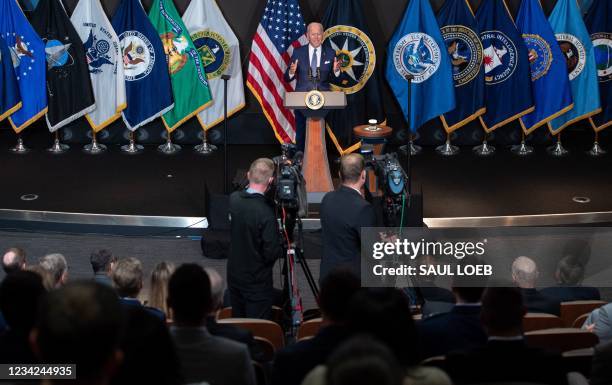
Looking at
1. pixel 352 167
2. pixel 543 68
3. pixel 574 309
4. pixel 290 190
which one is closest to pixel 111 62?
pixel 543 68

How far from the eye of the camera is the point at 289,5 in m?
10.7

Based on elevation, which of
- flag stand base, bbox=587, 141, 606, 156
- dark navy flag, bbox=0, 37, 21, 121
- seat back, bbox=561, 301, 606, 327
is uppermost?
dark navy flag, bbox=0, 37, 21, 121

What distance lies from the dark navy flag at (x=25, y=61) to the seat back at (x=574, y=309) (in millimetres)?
7078

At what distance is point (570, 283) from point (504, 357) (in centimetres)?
239

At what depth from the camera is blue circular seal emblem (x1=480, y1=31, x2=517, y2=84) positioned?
1092cm

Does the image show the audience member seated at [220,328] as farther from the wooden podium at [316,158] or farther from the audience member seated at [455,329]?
the wooden podium at [316,158]

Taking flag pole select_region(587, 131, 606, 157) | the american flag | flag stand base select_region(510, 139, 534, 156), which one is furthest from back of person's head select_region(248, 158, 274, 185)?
flag pole select_region(587, 131, 606, 157)

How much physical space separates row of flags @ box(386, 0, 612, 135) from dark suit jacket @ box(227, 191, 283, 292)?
5413mm

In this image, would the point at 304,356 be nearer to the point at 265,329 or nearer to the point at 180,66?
the point at 265,329

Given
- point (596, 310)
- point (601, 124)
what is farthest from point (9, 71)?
point (596, 310)

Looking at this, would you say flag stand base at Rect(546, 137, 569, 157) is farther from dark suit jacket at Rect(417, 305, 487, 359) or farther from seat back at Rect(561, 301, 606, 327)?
dark suit jacket at Rect(417, 305, 487, 359)

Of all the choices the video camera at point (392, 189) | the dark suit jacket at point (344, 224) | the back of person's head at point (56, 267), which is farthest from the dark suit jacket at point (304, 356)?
the video camera at point (392, 189)

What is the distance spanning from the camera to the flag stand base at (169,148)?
35.9 ft

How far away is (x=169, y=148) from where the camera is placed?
11008mm
